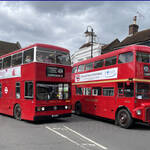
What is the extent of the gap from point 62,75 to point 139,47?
431cm

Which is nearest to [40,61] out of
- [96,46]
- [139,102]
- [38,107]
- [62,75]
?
[62,75]

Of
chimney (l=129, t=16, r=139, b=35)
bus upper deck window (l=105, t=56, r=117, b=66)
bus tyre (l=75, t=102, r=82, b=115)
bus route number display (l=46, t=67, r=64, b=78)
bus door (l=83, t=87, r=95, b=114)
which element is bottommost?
bus tyre (l=75, t=102, r=82, b=115)

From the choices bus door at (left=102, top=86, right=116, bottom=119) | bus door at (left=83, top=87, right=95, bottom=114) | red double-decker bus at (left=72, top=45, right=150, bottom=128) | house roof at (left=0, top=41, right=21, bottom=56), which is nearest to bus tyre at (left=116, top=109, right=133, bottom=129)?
red double-decker bus at (left=72, top=45, right=150, bottom=128)

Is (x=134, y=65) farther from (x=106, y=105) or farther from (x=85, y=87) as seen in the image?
(x=85, y=87)

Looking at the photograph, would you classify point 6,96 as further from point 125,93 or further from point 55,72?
point 125,93

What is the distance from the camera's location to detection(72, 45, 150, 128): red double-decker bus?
9.83 m

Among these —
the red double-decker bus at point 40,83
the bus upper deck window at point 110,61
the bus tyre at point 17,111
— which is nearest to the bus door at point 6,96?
the red double-decker bus at point 40,83

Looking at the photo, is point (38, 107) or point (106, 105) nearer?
point (38, 107)

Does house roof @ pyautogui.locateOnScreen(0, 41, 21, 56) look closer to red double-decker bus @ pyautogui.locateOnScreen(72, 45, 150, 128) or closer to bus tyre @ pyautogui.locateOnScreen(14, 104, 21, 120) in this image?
bus tyre @ pyautogui.locateOnScreen(14, 104, 21, 120)

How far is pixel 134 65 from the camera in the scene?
9859mm

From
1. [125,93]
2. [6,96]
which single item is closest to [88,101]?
[125,93]

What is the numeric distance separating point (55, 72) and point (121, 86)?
357 cm

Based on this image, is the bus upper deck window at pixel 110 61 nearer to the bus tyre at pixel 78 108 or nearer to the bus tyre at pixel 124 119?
the bus tyre at pixel 124 119

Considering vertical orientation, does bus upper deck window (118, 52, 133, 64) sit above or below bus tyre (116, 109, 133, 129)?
above
